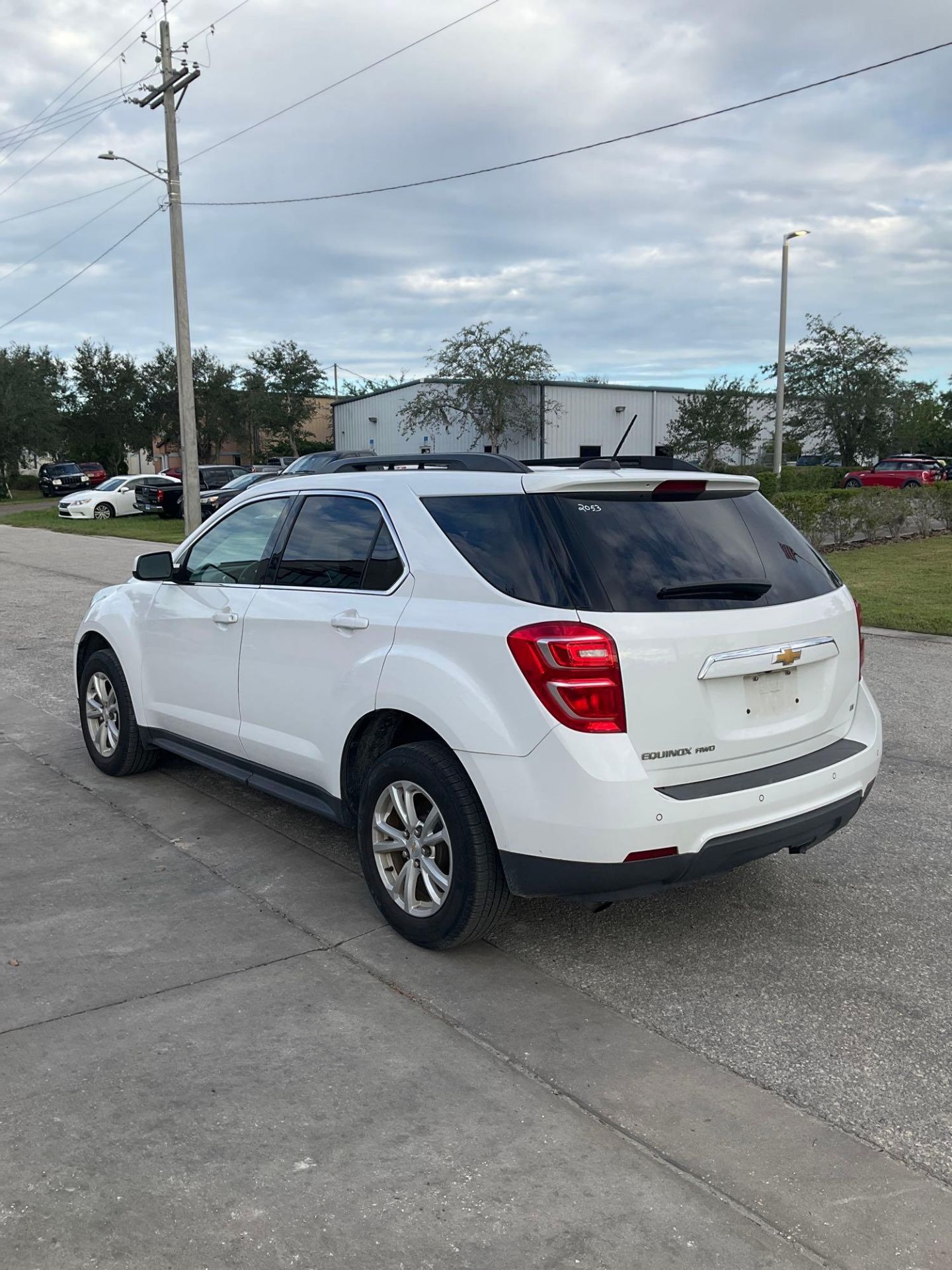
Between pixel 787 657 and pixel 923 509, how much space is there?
19854mm

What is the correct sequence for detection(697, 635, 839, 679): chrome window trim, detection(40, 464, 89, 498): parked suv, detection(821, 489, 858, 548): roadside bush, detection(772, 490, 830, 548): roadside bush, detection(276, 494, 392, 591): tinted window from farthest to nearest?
detection(40, 464, 89, 498): parked suv, detection(821, 489, 858, 548): roadside bush, detection(772, 490, 830, 548): roadside bush, detection(276, 494, 392, 591): tinted window, detection(697, 635, 839, 679): chrome window trim

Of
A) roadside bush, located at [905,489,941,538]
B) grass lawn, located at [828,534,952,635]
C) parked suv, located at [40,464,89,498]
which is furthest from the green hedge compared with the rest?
parked suv, located at [40,464,89,498]

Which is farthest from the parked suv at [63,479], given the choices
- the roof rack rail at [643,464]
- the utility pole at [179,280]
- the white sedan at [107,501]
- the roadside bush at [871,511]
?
the roof rack rail at [643,464]

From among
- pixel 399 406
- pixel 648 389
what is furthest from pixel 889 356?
pixel 399 406

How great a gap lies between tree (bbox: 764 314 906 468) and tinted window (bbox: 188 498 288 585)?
146 ft

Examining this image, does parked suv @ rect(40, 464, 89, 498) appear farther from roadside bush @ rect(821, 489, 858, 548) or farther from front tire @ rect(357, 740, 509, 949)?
front tire @ rect(357, 740, 509, 949)

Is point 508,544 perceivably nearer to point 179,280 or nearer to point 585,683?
point 585,683

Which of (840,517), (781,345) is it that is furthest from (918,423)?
(840,517)

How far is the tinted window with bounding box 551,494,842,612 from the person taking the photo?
11.8 feet

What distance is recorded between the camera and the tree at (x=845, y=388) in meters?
45.2

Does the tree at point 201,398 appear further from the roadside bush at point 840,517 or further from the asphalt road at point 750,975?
the asphalt road at point 750,975

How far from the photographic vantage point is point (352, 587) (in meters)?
4.38

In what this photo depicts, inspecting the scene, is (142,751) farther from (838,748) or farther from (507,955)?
(838,748)

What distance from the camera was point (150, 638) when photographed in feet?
18.8
